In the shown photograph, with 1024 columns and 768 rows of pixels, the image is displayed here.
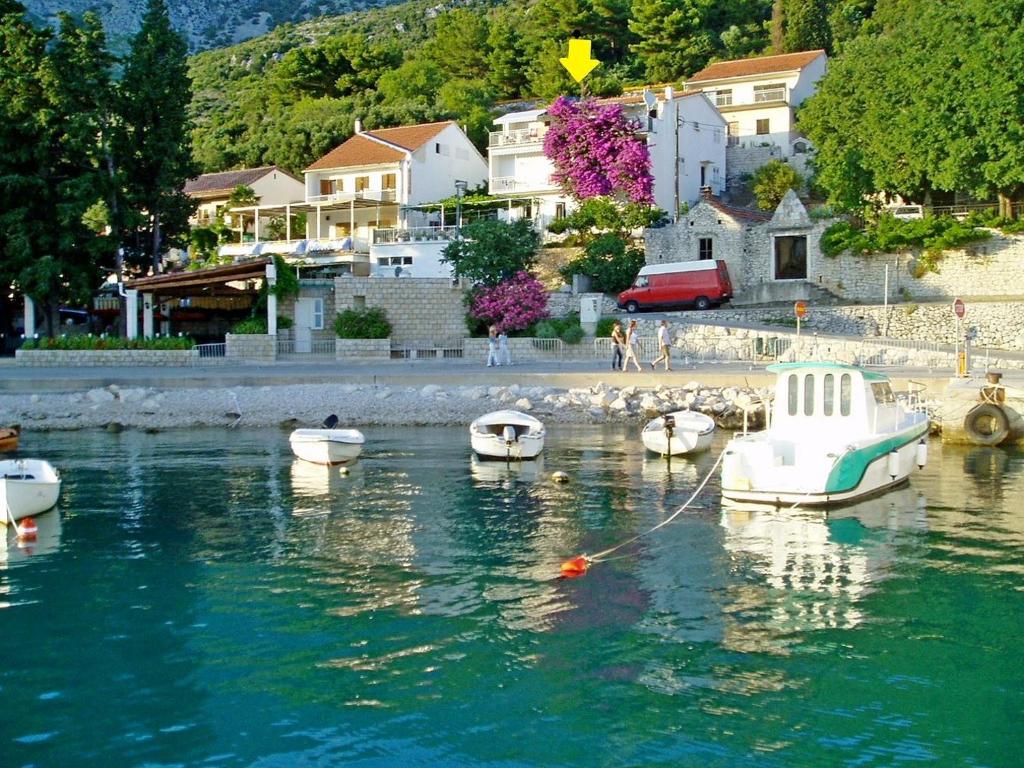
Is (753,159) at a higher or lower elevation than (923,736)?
higher

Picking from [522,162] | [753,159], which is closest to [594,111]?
[522,162]

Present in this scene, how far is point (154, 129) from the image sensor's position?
4784 centimetres

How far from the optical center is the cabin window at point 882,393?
25.0 meters

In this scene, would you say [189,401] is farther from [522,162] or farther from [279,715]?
[522,162]

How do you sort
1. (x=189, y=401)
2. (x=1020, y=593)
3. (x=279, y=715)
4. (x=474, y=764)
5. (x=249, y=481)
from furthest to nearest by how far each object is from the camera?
1. (x=189, y=401)
2. (x=249, y=481)
3. (x=1020, y=593)
4. (x=279, y=715)
5. (x=474, y=764)

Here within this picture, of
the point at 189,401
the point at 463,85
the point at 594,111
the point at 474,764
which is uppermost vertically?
the point at 463,85

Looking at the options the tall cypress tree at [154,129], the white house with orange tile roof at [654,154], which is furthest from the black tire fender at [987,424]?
the tall cypress tree at [154,129]

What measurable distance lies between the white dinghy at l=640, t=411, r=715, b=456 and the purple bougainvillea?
92.1 feet

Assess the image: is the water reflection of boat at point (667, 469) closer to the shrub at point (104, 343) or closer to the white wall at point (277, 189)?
the shrub at point (104, 343)

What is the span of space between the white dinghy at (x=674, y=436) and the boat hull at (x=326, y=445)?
7.14 meters

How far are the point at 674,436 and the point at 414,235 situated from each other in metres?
31.9

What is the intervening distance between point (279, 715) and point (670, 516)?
10801mm

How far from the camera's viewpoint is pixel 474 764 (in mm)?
11203

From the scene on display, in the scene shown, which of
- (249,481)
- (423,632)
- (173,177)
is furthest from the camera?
(173,177)
